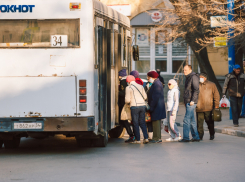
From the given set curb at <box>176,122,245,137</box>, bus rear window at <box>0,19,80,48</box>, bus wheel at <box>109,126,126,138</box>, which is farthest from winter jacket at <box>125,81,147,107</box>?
curb at <box>176,122,245,137</box>

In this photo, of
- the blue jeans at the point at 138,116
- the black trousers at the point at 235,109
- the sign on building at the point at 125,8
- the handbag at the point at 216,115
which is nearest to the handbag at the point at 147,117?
the blue jeans at the point at 138,116

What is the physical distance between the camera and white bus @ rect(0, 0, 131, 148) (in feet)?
28.1

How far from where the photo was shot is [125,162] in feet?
27.3

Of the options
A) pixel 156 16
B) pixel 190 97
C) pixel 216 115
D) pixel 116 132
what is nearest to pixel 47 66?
pixel 190 97

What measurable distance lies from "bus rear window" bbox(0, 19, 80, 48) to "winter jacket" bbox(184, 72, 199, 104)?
3382 millimetres

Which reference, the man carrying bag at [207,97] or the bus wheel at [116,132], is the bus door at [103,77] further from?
the man carrying bag at [207,97]

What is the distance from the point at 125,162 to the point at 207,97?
3.68 m

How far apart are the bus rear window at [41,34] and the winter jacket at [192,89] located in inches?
133

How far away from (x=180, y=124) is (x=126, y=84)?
17.3 ft

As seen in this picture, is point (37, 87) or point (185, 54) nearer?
point (37, 87)

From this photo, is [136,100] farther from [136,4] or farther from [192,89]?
[136,4]

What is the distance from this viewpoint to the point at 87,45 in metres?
8.62

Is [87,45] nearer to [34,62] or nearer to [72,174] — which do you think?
[34,62]

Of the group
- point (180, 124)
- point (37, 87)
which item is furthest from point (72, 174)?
point (180, 124)
